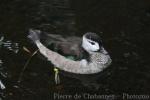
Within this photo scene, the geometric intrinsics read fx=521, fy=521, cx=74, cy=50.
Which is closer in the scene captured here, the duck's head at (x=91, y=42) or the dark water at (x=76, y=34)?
the dark water at (x=76, y=34)

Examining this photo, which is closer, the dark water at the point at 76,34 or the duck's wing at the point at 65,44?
the dark water at the point at 76,34

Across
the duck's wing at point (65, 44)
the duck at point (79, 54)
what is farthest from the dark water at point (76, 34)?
the duck's wing at point (65, 44)

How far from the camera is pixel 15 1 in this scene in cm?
991

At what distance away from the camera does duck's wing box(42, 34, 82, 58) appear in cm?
812

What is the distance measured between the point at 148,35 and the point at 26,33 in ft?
6.89

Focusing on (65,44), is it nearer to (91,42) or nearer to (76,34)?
(91,42)

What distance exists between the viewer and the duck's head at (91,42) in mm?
8188

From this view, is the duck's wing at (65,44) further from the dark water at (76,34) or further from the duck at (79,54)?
the dark water at (76,34)

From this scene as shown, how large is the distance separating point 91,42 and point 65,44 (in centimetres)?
41

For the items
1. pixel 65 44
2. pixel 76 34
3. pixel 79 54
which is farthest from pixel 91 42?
pixel 76 34

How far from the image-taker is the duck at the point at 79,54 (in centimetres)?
812

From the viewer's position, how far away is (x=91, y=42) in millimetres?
8219

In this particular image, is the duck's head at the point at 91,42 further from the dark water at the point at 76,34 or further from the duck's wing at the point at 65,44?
the dark water at the point at 76,34

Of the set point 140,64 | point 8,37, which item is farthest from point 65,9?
point 140,64
